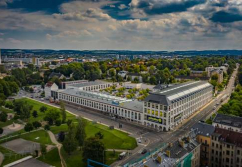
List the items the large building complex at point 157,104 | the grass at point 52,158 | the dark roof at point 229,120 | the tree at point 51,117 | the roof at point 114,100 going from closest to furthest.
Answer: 1. the grass at point 52,158
2. the dark roof at point 229,120
3. the tree at point 51,117
4. the large building complex at point 157,104
5. the roof at point 114,100

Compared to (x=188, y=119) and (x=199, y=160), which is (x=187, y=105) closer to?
(x=188, y=119)

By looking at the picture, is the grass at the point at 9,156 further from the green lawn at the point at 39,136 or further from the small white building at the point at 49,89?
the small white building at the point at 49,89

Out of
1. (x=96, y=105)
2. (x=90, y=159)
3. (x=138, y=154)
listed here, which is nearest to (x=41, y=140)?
(x=90, y=159)

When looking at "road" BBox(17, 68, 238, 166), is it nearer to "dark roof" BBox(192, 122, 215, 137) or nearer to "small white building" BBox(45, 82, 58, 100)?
"dark roof" BBox(192, 122, 215, 137)

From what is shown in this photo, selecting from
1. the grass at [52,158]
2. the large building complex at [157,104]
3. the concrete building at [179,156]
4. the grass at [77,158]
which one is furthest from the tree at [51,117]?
the concrete building at [179,156]

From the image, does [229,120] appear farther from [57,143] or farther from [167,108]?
[57,143]

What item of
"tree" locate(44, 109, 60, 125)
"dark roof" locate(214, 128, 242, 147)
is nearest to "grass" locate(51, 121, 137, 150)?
"tree" locate(44, 109, 60, 125)
